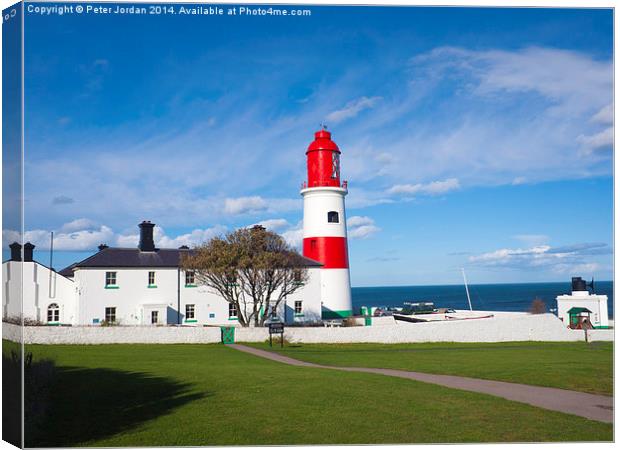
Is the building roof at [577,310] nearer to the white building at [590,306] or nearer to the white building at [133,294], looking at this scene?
the white building at [590,306]

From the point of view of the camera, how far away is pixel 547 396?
38.5ft

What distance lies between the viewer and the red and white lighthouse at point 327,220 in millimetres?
30312

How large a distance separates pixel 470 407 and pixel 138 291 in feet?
67.4

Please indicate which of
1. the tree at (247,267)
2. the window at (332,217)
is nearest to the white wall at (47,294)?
the tree at (247,267)

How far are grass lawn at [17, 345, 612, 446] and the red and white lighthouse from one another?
1673 cm

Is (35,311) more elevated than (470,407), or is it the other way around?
(35,311)

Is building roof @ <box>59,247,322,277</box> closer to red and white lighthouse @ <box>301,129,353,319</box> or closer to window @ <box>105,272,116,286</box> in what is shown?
window @ <box>105,272,116,286</box>

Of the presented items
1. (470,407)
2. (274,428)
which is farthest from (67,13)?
(470,407)

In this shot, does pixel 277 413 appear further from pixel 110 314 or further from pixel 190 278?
pixel 110 314

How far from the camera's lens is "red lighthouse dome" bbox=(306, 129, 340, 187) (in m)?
30.1

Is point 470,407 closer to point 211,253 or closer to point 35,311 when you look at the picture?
point 211,253

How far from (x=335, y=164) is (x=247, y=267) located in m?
7.67

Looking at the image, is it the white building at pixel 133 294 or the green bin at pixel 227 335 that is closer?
the green bin at pixel 227 335

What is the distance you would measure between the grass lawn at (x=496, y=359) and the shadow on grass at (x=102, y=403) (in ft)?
21.7
